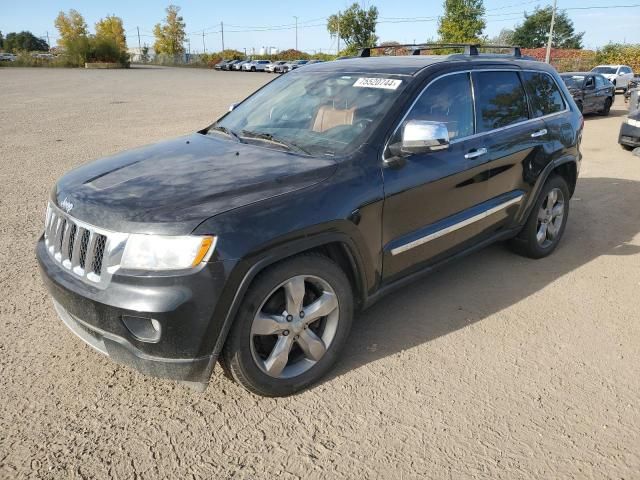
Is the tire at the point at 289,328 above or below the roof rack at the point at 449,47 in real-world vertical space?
below

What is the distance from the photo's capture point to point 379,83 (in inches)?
135

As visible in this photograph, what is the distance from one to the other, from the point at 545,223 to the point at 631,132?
270 inches

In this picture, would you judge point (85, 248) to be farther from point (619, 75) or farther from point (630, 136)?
point (619, 75)

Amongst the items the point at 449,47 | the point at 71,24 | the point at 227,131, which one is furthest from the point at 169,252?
the point at 71,24

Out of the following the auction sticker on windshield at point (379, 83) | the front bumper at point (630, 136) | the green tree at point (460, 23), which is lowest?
the front bumper at point (630, 136)

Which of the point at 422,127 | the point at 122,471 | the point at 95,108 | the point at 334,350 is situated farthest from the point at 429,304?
the point at 95,108

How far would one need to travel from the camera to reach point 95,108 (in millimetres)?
16297

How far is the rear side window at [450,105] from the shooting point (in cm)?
339

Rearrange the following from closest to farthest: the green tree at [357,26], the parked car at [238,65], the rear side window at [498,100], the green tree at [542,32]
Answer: the rear side window at [498,100] < the green tree at [357,26] < the parked car at [238,65] < the green tree at [542,32]

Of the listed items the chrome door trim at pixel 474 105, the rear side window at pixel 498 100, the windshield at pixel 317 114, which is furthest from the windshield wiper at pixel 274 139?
the rear side window at pixel 498 100

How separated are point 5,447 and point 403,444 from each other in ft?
6.27

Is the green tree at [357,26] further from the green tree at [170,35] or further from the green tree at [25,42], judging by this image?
the green tree at [25,42]

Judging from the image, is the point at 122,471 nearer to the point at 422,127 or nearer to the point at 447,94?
the point at 422,127

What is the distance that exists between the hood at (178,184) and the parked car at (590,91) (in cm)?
1458
